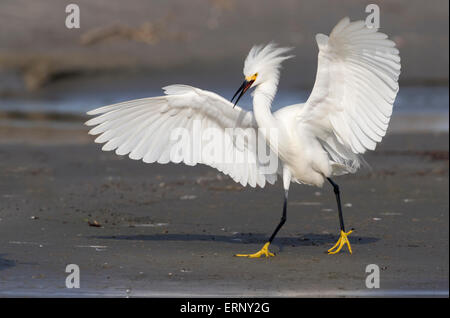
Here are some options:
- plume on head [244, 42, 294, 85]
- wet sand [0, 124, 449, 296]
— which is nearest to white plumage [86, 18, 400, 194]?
plume on head [244, 42, 294, 85]

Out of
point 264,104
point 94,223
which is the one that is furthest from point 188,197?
point 264,104

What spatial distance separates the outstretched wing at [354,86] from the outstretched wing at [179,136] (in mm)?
742

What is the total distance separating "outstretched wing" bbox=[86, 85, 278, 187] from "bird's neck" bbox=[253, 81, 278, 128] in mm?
379

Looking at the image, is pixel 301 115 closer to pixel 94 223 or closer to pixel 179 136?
pixel 179 136

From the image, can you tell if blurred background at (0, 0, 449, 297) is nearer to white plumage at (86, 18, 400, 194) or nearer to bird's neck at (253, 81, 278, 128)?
white plumage at (86, 18, 400, 194)

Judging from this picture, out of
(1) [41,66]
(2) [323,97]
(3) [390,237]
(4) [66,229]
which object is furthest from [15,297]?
(1) [41,66]

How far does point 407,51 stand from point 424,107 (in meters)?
4.34

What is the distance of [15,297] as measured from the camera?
6.79 metres

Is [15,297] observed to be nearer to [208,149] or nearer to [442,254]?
[208,149]

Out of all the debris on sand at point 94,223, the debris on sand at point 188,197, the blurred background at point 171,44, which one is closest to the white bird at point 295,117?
the debris on sand at point 94,223

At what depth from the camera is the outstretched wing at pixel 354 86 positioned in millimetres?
7879

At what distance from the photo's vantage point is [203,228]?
31.2 feet

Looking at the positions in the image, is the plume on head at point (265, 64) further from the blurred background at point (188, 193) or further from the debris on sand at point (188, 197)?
the debris on sand at point (188, 197)

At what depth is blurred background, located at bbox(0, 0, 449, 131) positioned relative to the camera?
73.8ft
